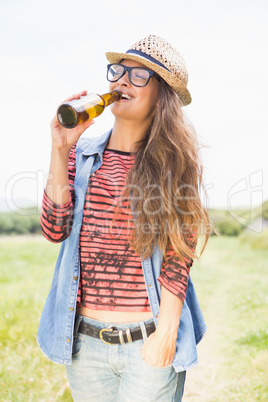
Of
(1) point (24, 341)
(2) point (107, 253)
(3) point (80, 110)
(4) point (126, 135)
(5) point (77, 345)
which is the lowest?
(1) point (24, 341)

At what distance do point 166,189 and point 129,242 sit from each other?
1.18 ft

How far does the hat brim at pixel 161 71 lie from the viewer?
2.29 m

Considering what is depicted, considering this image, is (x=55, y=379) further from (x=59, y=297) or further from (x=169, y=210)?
(x=169, y=210)

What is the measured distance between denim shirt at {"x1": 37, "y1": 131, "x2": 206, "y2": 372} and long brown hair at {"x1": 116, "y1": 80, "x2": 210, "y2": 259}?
14 centimetres

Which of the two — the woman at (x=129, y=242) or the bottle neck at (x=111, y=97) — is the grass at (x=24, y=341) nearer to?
the woman at (x=129, y=242)

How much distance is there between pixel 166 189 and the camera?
221 centimetres

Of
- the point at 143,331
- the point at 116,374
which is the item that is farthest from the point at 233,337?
the point at 143,331

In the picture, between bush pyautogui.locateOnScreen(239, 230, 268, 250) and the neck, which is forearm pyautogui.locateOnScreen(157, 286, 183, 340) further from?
bush pyautogui.locateOnScreen(239, 230, 268, 250)

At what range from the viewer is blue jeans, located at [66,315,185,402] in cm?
201

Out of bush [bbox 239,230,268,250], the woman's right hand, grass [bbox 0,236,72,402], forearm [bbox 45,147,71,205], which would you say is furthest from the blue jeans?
bush [bbox 239,230,268,250]

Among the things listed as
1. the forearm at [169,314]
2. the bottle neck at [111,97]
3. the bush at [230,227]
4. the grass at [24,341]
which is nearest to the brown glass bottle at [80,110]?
the bottle neck at [111,97]

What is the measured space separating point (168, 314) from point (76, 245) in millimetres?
605

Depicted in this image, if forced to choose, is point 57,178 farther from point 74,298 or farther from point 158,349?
point 158,349

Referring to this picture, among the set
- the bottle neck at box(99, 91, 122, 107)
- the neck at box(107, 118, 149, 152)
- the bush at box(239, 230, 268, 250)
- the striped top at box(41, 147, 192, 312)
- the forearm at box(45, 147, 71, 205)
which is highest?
the bottle neck at box(99, 91, 122, 107)
